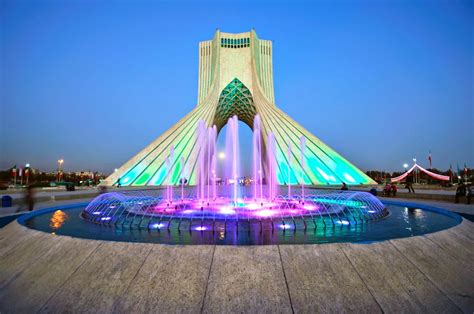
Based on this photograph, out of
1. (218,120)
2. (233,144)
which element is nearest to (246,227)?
(233,144)

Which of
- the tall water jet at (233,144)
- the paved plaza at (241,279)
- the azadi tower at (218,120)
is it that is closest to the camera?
the paved plaza at (241,279)

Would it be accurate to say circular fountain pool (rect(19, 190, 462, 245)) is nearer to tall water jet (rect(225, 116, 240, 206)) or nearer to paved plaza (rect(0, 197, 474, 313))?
paved plaza (rect(0, 197, 474, 313))

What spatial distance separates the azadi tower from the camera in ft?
63.5

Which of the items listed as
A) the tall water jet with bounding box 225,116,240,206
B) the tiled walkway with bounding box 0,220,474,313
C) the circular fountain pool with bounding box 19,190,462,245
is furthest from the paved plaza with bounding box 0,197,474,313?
the tall water jet with bounding box 225,116,240,206

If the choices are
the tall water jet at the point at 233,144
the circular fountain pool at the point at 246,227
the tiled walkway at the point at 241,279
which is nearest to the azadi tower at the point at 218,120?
the tall water jet at the point at 233,144

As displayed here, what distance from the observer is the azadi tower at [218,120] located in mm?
19359

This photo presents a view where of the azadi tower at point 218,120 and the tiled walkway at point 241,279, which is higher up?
the azadi tower at point 218,120

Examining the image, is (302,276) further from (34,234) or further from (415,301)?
(34,234)

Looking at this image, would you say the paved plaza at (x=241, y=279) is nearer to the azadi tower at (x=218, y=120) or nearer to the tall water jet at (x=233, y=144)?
the tall water jet at (x=233, y=144)

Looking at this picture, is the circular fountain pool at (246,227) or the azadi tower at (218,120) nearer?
the circular fountain pool at (246,227)

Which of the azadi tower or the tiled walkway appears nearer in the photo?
the tiled walkway

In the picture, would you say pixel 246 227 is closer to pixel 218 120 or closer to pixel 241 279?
pixel 241 279

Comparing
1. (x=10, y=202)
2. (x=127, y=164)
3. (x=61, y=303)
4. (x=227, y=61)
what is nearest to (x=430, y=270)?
(x=61, y=303)

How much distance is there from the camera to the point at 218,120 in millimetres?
30734
